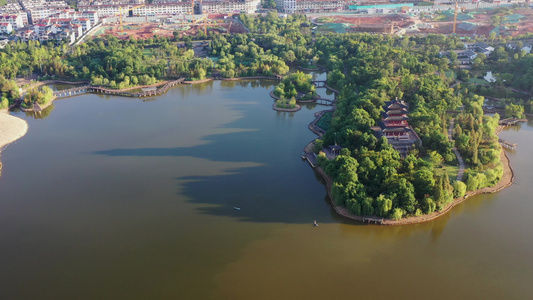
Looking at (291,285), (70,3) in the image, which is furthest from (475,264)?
(70,3)

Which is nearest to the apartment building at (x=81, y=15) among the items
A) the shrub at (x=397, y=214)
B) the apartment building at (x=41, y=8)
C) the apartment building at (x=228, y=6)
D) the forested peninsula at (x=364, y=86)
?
the apartment building at (x=41, y=8)

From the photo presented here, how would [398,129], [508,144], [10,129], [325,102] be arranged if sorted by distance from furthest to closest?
1. [325,102]
2. [10,129]
3. [508,144]
4. [398,129]

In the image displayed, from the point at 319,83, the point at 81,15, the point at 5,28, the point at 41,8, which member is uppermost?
the point at 41,8

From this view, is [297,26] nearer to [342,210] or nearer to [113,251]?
[342,210]

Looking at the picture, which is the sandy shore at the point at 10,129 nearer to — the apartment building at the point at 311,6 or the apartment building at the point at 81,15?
the apartment building at the point at 81,15

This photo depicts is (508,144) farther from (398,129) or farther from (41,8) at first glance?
(41,8)

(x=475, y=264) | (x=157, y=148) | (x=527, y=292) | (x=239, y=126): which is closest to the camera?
(x=527, y=292)

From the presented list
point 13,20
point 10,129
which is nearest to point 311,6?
point 13,20

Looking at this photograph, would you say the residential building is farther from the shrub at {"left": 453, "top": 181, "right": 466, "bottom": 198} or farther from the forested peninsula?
the shrub at {"left": 453, "top": 181, "right": 466, "bottom": 198}
